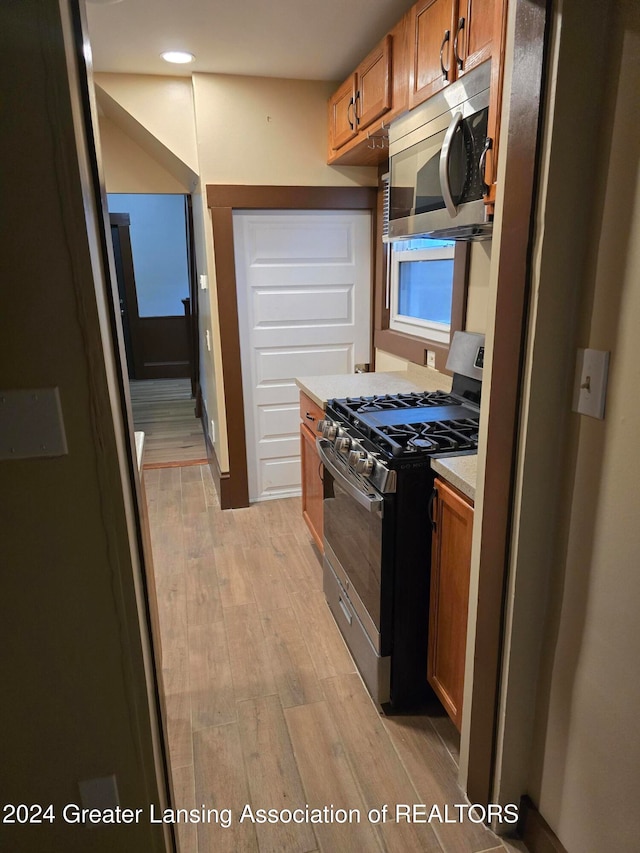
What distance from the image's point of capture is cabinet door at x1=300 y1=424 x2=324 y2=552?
2706 millimetres

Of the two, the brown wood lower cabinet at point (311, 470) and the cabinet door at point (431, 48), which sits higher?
the cabinet door at point (431, 48)

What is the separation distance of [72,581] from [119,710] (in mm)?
310

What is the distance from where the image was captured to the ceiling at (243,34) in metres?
2.16

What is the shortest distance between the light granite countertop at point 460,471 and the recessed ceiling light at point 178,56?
238 cm

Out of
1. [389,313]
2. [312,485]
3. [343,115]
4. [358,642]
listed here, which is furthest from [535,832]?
[343,115]

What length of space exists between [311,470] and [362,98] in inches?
70.4

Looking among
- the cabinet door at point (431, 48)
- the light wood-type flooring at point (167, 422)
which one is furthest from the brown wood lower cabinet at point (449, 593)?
the light wood-type flooring at point (167, 422)

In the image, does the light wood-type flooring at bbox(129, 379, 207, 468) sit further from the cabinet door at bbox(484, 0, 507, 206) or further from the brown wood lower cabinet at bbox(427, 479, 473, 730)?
the cabinet door at bbox(484, 0, 507, 206)

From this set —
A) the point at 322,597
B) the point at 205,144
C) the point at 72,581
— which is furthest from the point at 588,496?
the point at 205,144

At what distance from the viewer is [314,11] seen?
220 cm

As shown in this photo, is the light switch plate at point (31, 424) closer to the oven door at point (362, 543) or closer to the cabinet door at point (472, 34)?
the oven door at point (362, 543)

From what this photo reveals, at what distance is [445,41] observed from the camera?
1758 millimetres

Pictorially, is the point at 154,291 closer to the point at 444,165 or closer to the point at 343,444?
the point at 343,444

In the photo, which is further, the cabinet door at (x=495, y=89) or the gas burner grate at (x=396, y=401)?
the gas burner grate at (x=396, y=401)
